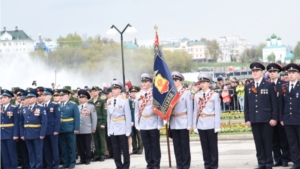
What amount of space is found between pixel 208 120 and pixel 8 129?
4803 mm

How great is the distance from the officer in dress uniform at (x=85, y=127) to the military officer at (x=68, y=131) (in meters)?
0.61

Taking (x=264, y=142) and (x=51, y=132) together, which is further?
(x=51, y=132)

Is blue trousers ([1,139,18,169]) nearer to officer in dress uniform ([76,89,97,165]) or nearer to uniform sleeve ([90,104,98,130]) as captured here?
officer in dress uniform ([76,89,97,165])

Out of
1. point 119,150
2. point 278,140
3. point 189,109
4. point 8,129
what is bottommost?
point 119,150

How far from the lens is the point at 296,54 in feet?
531

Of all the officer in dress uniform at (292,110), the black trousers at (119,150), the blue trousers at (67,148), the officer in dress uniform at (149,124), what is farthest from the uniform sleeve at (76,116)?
the officer in dress uniform at (292,110)

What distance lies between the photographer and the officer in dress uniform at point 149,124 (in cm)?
1391

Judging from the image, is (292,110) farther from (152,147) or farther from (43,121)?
(43,121)

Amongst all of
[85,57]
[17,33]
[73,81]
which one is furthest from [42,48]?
[17,33]

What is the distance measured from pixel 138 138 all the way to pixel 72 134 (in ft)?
9.19

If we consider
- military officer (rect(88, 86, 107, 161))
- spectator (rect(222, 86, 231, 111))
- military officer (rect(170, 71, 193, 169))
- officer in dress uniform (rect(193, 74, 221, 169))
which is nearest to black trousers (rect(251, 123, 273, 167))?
officer in dress uniform (rect(193, 74, 221, 169))

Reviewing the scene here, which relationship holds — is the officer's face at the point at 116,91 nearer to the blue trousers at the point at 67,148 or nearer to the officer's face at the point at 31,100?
the officer's face at the point at 31,100

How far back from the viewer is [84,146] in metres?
16.8

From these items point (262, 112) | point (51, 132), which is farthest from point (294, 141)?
point (51, 132)
